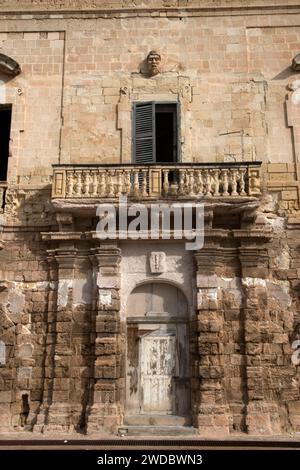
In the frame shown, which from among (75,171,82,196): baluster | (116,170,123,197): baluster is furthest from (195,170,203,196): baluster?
(75,171,82,196): baluster

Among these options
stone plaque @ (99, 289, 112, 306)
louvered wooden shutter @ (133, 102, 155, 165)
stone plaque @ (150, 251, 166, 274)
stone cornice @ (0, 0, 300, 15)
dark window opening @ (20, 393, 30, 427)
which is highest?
stone cornice @ (0, 0, 300, 15)

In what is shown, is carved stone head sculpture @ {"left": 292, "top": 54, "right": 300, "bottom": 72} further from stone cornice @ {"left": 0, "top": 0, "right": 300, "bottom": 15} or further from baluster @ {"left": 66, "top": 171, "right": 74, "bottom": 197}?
baluster @ {"left": 66, "top": 171, "right": 74, "bottom": 197}

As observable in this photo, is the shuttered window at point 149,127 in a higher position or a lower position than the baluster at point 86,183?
higher

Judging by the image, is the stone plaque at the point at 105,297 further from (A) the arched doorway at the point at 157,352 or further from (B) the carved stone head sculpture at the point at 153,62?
(B) the carved stone head sculpture at the point at 153,62

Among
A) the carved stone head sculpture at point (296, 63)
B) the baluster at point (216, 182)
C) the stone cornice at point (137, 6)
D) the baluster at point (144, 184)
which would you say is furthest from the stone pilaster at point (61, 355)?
the carved stone head sculpture at point (296, 63)

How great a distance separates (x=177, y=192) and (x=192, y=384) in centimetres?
366

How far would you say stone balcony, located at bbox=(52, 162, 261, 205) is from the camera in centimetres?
1034

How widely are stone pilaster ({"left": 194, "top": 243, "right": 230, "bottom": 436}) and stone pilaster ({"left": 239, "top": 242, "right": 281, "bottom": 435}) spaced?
0.46 metres

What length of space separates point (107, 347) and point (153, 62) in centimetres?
607

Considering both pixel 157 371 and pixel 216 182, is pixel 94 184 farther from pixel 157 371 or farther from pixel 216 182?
pixel 157 371

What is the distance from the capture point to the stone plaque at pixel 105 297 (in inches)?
403

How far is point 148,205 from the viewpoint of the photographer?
10266 mm

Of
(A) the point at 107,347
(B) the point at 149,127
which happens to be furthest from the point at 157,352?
(B) the point at 149,127

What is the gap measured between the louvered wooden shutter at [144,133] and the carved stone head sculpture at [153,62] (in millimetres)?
768
